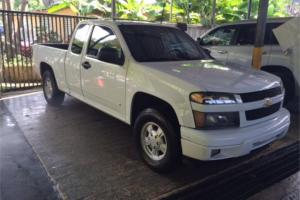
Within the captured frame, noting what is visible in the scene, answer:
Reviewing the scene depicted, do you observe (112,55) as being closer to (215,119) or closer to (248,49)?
(215,119)

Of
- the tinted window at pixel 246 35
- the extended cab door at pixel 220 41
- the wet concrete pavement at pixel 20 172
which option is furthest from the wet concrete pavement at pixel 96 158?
the extended cab door at pixel 220 41

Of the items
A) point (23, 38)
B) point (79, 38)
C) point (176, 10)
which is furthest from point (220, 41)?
point (176, 10)

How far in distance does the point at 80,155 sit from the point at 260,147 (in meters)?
2.30

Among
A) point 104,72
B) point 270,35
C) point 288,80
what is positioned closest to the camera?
point 104,72

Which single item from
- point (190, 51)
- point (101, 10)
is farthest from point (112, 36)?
point (101, 10)

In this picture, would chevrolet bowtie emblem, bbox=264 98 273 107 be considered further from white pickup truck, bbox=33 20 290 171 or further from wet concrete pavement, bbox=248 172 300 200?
wet concrete pavement, bbox=248 172 300 200

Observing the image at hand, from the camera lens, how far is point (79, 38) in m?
5.23

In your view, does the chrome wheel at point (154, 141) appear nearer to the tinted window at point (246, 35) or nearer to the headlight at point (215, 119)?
the headlight at point (215, 119)

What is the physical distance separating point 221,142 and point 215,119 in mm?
246

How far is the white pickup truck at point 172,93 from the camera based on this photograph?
9.96 ft

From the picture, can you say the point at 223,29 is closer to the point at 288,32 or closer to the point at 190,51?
the point at 288,32

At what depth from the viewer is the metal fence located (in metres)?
7.77

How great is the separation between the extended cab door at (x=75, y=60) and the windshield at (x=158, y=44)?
3.38 feet

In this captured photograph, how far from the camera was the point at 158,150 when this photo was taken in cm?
358
